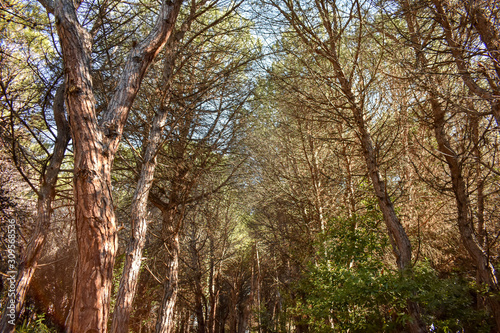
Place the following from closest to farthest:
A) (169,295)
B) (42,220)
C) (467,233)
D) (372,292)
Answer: (372,292)
(467,233)
(42,220)
(169,295)

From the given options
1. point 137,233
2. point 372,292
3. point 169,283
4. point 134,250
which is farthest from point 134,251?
point 372,292

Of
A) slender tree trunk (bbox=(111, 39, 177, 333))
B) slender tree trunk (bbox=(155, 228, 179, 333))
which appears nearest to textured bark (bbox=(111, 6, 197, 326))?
slender tree trunk (bbox=(111, 39, 177, 333))

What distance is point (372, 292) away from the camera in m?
3.71

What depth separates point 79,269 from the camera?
2.28 m

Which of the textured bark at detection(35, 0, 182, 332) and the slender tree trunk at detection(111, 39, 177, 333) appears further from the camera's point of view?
the slender tree trunk at detection(111, 39, 177, 333)

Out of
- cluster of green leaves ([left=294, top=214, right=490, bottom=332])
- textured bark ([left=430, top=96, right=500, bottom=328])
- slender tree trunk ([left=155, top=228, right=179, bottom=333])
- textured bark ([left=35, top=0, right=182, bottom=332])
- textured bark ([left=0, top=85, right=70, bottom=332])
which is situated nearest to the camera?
textured bark ([left=35, top=0, right=182, bottom=332])

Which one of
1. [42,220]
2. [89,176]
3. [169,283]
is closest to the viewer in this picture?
[89,176]

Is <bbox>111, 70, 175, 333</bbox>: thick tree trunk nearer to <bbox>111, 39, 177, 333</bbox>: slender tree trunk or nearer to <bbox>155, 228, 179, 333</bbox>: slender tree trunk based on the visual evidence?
<bbox>111, 39, 177, 333</bbox>: slender tree trunk

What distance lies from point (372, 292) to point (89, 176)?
11.7ft

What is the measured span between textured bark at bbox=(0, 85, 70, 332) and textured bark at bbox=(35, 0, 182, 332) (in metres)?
2.95

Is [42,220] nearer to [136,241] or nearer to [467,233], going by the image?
[136,241]

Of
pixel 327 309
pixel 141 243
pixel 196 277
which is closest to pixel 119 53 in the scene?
pixel 141 243

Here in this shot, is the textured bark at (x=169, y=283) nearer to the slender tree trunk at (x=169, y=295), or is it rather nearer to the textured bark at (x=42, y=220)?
the slender tree trunk at (x=169, y=295)

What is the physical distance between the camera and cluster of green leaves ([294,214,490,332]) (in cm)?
361
